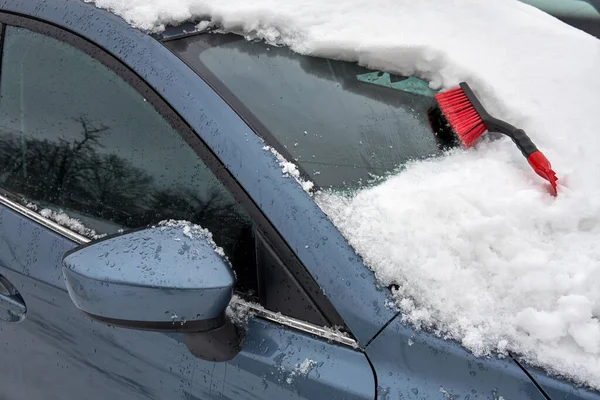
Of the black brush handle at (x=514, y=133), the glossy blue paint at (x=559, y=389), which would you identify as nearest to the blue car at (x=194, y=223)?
the glossy blue paint at (x=559, y=389)

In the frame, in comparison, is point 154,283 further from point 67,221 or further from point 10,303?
point 10,303

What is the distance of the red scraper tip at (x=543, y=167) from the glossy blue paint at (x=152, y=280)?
81 cm

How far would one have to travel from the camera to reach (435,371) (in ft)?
3.98

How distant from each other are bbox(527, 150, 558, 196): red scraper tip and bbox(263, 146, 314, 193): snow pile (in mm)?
569

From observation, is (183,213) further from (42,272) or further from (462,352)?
(462,352)

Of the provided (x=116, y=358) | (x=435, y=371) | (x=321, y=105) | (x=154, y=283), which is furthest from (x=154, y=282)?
(x=321, y=105)

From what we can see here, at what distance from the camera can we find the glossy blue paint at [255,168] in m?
1.28

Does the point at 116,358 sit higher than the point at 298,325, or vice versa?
the point at 298,325

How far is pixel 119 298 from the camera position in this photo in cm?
121

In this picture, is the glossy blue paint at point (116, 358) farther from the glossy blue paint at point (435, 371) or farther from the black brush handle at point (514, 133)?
the black brush handle at point (514, 133)

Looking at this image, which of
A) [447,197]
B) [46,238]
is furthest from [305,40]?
[46,238]

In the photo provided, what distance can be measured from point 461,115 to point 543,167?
298 mm

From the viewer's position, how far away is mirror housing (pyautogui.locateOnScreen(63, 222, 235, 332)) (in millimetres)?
1193

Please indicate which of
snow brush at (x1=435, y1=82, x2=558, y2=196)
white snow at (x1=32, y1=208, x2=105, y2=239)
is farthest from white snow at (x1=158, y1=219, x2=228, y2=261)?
snow brush at (x1=435, y1=82, x2=558, y2=196)
